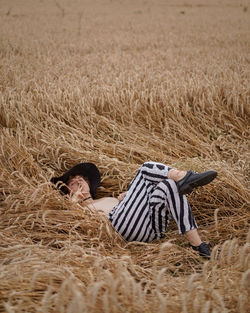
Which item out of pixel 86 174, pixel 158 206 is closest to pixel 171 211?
pixel 158 206

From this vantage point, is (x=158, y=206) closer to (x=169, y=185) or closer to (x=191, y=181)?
(x=169, y=185)

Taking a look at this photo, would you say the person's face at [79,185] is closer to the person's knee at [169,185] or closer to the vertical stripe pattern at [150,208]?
the vertical stripe pattern at [150,208]

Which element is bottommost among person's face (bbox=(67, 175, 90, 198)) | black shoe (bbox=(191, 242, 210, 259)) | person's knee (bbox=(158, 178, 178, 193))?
black shoe (bbox=(191, 242, 210, 259))

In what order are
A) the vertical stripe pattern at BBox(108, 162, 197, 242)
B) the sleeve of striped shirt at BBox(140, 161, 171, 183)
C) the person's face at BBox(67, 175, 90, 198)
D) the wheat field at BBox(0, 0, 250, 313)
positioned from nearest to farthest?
the wheat field at BBox(0, 0, 250, 313), the vertical stripe pattern at BBox(108, 162, 197, 242), the sleeve of striped shirt at BBox(140, 161, 171, 183), the person's face at BBox(67, 175, 90, 198)

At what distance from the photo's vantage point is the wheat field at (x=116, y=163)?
47.4 inches

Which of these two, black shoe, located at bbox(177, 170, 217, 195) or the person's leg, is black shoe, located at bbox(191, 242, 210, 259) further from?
black shoe, located at bbox(177, 170, 217, 195)

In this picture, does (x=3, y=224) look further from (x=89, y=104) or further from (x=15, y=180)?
(x=89, y=104)

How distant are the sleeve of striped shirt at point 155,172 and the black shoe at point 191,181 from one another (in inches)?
6.3

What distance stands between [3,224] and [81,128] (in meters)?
1.58

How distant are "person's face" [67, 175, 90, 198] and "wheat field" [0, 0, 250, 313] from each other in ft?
0.70

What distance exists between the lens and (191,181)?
198cm

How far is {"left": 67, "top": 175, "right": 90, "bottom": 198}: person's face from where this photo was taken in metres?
2.53

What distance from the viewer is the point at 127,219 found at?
2.10m

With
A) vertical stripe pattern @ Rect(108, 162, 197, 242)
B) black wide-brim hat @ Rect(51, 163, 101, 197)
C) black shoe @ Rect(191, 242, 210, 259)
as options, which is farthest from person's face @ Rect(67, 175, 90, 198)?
black shoe @ Rect(191, 242, 210, 259)
